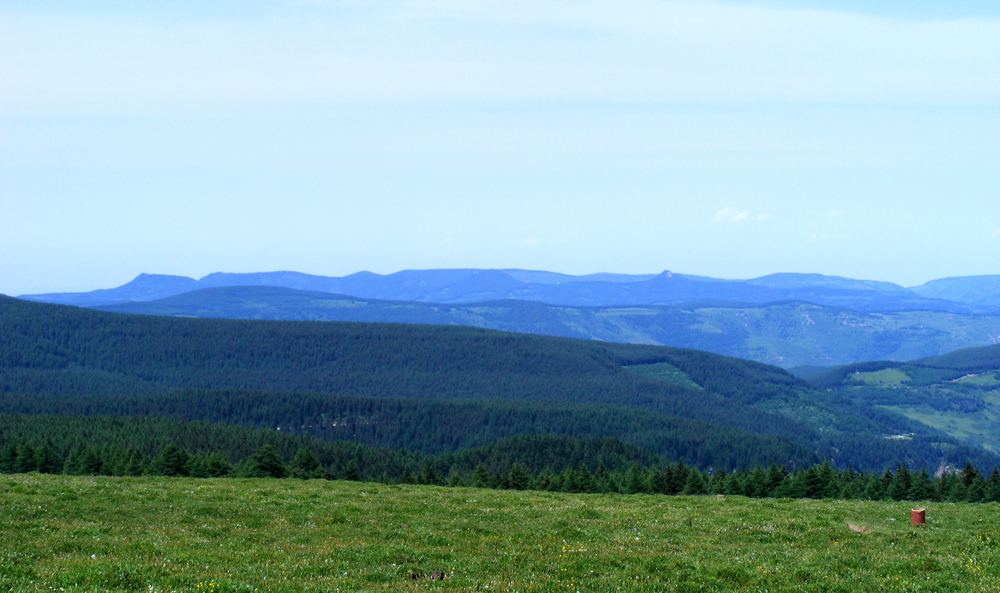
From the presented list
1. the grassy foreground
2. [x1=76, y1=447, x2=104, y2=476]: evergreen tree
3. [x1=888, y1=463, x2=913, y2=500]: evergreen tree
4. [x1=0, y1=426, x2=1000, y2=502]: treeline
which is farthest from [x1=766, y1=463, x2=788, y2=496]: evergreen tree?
[x1=76, y1=447, x2=104, y2=476]: evergreen tree

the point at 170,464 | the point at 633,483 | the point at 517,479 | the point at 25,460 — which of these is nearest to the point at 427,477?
the point at 517,479

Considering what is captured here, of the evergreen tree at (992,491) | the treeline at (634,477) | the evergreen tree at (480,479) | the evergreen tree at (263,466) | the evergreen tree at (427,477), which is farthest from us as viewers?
the evergreen tree at (427,477)

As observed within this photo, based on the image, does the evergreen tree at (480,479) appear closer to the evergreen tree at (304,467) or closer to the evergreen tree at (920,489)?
the evergreen tree at (304,467)

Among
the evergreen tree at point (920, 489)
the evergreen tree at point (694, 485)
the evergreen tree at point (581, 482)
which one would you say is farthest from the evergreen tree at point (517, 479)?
the evergreen tree at point (920, 489)

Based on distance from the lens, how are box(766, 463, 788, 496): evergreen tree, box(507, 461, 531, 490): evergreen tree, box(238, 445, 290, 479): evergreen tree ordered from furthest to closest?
box(507, 461, 531, 490): evergreen tree → box(766, 463, 788, 496): evergreen tree → box(238, 445, 290, 479): evergreen tree

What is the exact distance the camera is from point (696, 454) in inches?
7500

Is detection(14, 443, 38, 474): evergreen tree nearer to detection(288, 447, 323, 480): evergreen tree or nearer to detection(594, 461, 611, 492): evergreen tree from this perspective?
detection(288, 447, 323, 480): evergreen tree

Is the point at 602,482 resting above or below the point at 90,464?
below

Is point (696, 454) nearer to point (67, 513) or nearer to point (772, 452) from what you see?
point (772, 452)

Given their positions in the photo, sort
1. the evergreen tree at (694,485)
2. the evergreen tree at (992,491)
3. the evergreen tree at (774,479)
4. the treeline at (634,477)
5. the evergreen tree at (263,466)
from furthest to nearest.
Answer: the evergreen tree at (694,485)
the evergreen tree at (774,479)
the treeline at (634,477)
the evergreen tree at (263,466)
the evergreen tree at (992,491)

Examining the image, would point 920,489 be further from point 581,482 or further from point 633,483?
point 581,482

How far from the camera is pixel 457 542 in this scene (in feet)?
91.9

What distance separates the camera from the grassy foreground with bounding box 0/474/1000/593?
2102cm

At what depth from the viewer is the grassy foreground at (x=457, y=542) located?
21016mm
